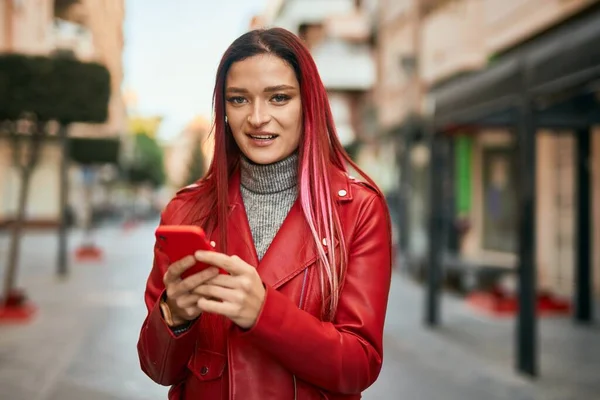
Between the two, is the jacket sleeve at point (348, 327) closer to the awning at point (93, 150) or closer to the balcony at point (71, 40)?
the balcony at point (71, 40)

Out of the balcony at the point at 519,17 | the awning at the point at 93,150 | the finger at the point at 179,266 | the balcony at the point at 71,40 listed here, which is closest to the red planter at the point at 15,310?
the balcony at the point at 71,40

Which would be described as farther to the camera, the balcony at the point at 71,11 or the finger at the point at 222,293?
the balcony at the point at 71,11

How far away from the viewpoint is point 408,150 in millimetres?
17000

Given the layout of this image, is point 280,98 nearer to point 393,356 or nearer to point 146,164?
point 393,356

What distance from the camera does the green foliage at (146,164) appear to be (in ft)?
143

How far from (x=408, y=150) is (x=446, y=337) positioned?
10.1 metres

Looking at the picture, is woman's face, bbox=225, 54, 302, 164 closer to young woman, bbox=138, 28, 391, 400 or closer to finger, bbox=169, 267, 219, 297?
young woman, bbox=138, 28, 391, 400

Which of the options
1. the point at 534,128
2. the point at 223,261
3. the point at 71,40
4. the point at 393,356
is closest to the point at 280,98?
the point at 223,261

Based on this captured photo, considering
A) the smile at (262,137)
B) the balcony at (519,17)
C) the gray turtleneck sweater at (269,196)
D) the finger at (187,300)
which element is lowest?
the finger at (187,300)

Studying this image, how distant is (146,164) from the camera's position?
4881cm

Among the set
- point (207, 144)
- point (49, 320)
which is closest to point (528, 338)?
point (207, 144)

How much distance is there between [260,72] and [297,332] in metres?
0.54

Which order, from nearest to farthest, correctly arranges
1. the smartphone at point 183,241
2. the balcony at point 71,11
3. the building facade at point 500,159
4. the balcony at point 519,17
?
the smartphone at point 183,241
the balcony at point 71,11
the balcony at point 519,17
the building facade at point 500,159

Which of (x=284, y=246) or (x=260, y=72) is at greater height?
(x=260, y=72)
